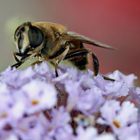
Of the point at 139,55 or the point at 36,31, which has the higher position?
the point at 36,31

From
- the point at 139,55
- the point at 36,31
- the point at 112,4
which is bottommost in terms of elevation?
the point at 139,55

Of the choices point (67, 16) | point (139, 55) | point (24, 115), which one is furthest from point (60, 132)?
point (67, 16)

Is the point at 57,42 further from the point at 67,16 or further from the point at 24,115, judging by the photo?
the point at 67,16

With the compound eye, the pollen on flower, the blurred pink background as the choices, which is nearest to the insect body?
the compound eye

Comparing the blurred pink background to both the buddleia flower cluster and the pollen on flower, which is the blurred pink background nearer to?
the buddleia flower cluster

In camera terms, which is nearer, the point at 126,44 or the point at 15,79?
the point at 15,79
